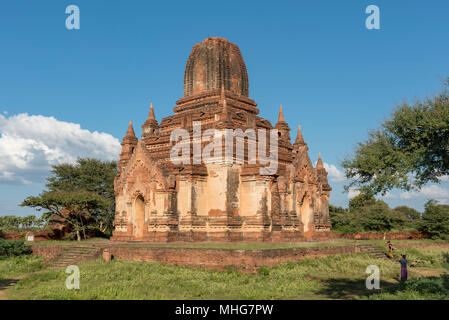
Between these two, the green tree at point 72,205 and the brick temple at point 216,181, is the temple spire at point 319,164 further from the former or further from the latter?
the green tree at point 72,205

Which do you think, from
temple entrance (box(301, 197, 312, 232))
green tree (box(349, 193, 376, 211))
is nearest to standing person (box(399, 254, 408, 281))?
temple entrance (box(301, 197, 312, 232))

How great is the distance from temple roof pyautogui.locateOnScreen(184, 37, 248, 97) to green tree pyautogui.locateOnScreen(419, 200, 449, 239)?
18.0m

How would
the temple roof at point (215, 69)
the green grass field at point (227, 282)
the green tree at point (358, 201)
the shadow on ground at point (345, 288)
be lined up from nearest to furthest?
the green grass field at point (227, 282), the shadow on ground at point (345, 288), the temple roof at point (215, 69), the green tree at point (358, 201)

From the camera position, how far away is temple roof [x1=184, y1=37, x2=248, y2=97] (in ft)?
92.8

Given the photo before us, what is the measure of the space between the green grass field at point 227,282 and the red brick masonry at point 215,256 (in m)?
0.38

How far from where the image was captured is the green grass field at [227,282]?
1377cm

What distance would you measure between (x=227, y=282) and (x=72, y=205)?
18.1 meters

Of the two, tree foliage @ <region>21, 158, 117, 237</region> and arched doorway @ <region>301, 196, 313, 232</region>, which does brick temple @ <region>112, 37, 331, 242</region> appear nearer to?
arched doorway @ <region>301, 196, 313, 232</region>

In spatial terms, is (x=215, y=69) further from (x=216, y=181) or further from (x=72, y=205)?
(x=72, y=205)

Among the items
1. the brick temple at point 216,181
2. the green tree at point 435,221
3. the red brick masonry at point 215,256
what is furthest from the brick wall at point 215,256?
the green tree at point 435,221

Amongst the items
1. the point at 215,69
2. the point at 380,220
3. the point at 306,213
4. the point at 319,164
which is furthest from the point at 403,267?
the point at 380,220

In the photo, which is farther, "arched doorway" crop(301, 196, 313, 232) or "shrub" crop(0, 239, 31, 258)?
"arched doorway" crop(301, 196, 313, 232)
